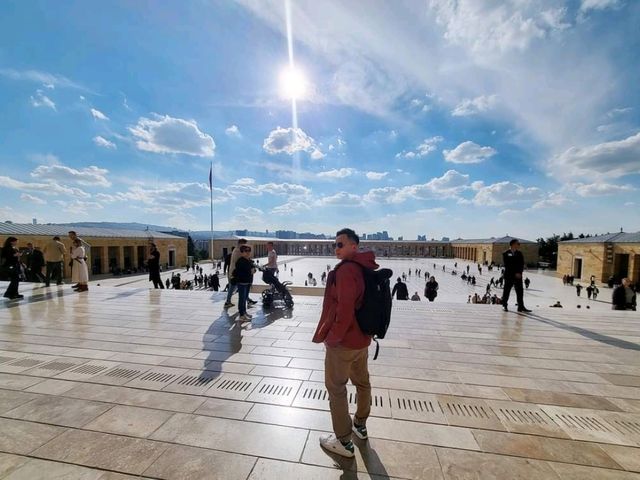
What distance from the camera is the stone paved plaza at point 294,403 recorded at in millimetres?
2072

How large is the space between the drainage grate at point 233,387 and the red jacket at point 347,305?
4.70 ft

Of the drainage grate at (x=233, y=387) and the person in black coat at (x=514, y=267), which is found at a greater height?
the person in black coat at (x=514, y=267)

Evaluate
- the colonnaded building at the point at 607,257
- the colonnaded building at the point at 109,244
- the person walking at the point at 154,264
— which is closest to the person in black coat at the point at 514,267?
the person walking at the point at 154,264

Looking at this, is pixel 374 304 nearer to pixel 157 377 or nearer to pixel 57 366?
pixel 157 377

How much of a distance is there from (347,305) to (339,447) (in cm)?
102

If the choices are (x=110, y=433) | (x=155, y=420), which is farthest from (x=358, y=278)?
(x=110, y=433)

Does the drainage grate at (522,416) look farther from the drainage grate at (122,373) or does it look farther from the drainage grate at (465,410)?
the drainage grate at (122,373)

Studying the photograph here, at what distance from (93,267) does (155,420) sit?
3756cm

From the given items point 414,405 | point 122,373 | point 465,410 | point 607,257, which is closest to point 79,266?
point 122,373

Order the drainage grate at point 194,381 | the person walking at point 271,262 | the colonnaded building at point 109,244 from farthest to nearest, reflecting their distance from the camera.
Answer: the colonnaded building at point 109,244 < the person walking at point 271,262 < the drainage grate at point 194,381

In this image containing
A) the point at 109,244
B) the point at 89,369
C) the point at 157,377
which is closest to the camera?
the point at 157,377

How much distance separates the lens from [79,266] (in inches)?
347

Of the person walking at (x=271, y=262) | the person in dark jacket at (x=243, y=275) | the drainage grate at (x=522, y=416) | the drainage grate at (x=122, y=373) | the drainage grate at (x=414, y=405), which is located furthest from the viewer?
the person walking at (x=271, y=262)

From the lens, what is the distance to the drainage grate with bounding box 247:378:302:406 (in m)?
2.91
